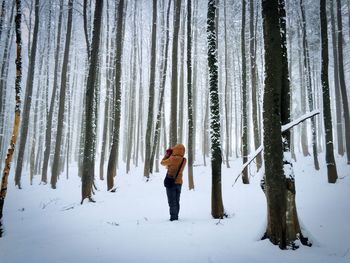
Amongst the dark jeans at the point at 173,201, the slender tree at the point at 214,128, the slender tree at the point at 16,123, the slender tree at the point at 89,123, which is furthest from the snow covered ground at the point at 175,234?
the slender tree at the point at 16,123

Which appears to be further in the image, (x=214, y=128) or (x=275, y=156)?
(x=214, y=128)

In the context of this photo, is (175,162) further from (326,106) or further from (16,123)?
(326,106)

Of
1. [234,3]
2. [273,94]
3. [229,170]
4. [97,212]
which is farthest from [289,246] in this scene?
[234,3]

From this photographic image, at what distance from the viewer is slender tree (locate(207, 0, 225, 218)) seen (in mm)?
6277

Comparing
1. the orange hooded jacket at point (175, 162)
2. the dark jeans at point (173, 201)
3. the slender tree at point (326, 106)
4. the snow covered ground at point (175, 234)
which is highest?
the slender tree at point (326, 106)

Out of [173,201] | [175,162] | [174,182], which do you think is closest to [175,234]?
[173,201]

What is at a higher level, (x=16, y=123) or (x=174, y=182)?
(x=16, y=123)

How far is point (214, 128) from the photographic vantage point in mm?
6738

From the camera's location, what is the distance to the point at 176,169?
6000 mm

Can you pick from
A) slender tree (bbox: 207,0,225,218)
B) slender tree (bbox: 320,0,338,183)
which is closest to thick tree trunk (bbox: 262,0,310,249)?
slender tree (bbox: 207,0,225,218)

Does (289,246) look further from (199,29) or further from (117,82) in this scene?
(199,29)

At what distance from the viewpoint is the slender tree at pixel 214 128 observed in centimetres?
628

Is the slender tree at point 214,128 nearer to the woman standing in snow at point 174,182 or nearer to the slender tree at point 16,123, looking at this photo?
the woman standing in snow at point 174,182

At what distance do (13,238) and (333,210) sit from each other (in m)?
7.44
